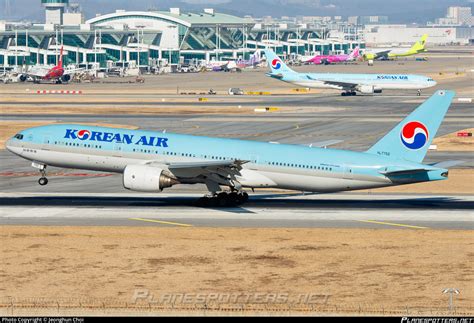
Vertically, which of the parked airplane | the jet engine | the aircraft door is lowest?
the jet engine

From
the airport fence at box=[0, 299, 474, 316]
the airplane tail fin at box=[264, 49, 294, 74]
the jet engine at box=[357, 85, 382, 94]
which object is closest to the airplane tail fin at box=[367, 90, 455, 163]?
the airport fence at box=[0, 299, 474, 316]

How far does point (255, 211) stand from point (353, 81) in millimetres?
123450

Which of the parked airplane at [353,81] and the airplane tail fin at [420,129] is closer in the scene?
the airplane tail fin at [420,129]

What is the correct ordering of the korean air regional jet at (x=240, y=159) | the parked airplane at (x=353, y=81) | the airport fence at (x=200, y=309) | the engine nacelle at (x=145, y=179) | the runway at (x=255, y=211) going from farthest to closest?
the parked airplane at (x=353, y=81)
the korean air regional jet at (x=240, y=159)
the engine nacelle at (x=145, y=179)
the runway at (x=255, y=211)
the airport fence at (x=200, y=309)

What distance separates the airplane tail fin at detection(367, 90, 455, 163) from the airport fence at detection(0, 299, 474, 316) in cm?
2292

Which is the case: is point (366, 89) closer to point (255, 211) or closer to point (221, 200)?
point (221, 200)

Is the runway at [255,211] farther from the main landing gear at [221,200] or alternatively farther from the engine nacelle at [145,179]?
the engine nacelle at [145,179]

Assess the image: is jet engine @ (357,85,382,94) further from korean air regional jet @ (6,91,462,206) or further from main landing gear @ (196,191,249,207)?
main landing gear @ (196,191,249,207)

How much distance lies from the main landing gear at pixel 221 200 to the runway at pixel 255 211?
68cm
